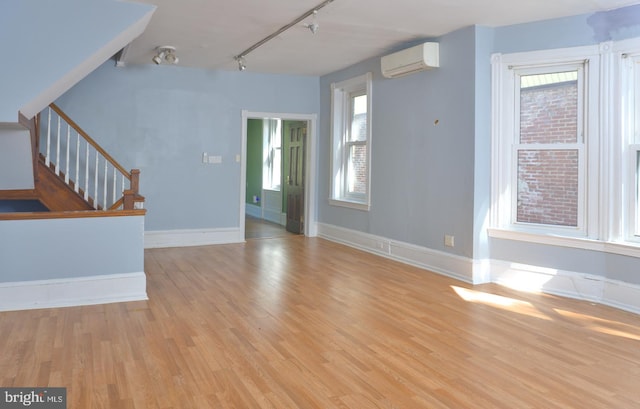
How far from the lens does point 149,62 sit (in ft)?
22.3

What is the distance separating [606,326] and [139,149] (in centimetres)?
600

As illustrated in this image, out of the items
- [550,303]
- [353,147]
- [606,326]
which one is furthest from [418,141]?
[606,326]

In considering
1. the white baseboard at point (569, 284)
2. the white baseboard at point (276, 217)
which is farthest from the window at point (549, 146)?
the white baseboard at point (276, 217)

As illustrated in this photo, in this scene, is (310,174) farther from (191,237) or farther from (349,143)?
(191,237)

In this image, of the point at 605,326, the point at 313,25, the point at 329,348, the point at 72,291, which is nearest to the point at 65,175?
the point at 72,291

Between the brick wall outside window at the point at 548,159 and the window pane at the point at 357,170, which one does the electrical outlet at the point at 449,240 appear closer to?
the brick wall outside window at the point at 548,159

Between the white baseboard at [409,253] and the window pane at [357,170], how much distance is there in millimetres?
653

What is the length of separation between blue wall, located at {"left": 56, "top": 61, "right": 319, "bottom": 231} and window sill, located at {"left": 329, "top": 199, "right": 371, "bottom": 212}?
1.50 metres

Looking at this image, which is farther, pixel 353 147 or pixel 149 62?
pixel 353 147

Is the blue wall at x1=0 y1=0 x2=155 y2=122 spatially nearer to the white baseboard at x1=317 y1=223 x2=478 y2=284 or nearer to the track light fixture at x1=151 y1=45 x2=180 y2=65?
the track light fixture at x1=151 y1=45 x2=180 y2=65

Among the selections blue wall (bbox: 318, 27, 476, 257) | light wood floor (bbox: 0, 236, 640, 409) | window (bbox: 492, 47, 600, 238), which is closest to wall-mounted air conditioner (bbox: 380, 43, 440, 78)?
blue wall (bbox: 318, 27, 476, 257)

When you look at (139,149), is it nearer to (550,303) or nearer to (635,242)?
(550,303)

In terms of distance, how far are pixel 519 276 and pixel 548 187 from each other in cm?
93

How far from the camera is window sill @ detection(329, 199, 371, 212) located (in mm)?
6842
